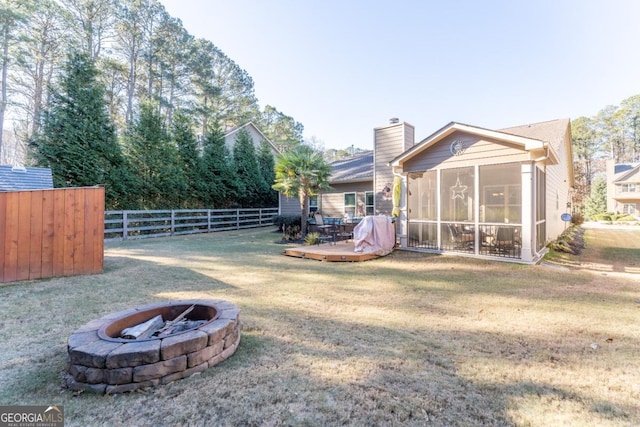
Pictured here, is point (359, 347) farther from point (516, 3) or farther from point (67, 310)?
point (516, 3)

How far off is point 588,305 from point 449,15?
418 inches

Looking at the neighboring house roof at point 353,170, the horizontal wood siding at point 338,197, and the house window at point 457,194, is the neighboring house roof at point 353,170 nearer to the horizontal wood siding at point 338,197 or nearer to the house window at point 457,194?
the horizontal wood siding at point 338,197

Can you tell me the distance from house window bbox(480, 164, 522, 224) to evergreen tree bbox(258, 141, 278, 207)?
12766 millimetres

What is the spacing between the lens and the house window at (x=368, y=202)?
12797 millimetres

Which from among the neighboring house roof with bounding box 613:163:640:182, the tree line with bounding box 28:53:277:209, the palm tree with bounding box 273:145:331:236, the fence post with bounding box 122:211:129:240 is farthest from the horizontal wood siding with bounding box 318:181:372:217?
the neighboring house roof with bounding box 613:163:640:182

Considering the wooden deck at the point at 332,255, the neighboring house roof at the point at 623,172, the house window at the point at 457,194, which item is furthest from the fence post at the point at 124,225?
the neighboring house roof at the point at 623,172

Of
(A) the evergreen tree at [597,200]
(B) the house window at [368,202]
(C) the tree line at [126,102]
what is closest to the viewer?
(C) the tree line at [126,102]

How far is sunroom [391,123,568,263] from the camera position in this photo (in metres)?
6.53

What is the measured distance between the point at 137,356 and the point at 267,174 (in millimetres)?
16649

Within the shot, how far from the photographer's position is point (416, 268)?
20.7ft

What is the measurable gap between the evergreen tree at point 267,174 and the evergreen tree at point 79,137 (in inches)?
304

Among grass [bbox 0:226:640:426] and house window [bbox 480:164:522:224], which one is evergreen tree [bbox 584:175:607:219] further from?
grass [bbox 0:226:640:426]

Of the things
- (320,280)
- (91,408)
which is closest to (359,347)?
(91,408)

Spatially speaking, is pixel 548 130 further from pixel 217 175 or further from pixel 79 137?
pixel 79 137
